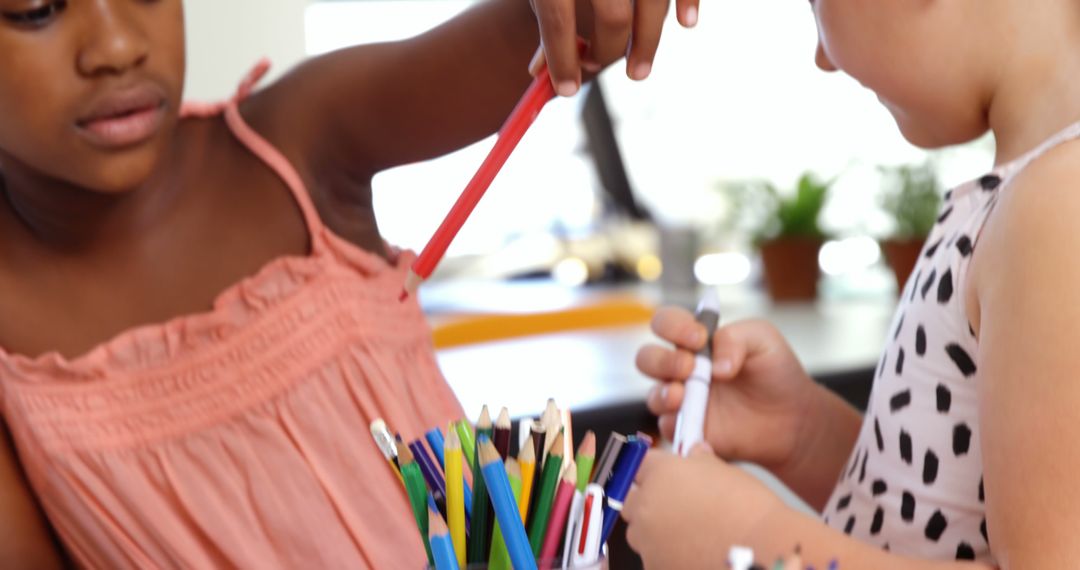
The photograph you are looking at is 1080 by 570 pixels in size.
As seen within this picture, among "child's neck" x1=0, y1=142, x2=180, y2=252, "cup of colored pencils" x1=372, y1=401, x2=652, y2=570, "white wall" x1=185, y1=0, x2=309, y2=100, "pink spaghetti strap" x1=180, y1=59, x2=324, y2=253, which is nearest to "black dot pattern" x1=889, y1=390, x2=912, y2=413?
"cup of colored pencils" x1=372, y1=401, x2=652, y2=570

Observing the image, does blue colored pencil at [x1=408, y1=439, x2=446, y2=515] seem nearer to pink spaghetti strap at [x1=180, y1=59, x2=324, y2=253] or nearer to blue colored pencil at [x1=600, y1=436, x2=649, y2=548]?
blue colored pencil at [x1=600, y1=436, x2=649, y2=548]

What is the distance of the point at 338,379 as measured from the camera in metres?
0.73

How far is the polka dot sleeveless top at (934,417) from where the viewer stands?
1.95 ft

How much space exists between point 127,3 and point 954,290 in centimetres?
47

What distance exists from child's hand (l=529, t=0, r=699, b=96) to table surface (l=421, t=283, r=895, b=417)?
1.08 ft

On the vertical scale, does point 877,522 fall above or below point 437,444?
below

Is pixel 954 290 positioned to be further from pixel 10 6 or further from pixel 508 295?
pixel 508 295

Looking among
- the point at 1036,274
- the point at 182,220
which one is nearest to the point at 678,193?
the point at 182,220

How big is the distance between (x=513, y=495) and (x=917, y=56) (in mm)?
342

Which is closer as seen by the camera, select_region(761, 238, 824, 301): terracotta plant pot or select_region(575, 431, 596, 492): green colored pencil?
select_region(575, 431, 596, 492): green colored pencil

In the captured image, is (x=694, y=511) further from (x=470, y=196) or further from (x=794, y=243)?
(x=794, y=243)

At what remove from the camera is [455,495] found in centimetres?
45

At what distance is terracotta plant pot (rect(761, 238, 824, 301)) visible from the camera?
196 centimetres

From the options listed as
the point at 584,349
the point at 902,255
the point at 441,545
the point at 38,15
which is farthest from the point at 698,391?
the point at 902,255
